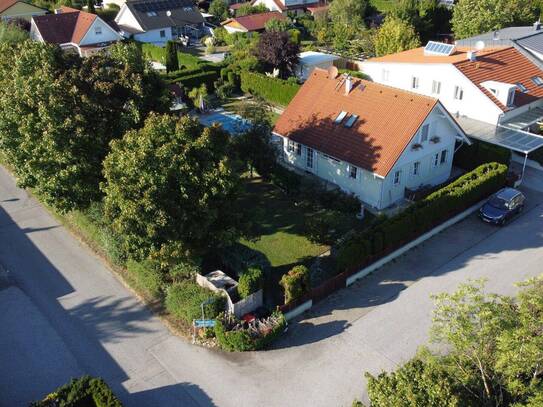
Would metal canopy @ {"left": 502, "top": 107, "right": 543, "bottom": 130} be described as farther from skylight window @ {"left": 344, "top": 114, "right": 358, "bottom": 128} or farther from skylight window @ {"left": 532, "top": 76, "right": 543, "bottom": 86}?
skylight window @ {"left": 344, "top": 114, "right": 358, "bottom": 128}

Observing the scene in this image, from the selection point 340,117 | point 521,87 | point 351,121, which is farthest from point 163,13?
point 521,87

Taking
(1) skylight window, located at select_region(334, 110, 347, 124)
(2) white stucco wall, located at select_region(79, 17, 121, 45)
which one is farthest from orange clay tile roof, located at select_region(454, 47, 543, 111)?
(2) white stucco wall, located at select_region(79, 17, 121, 45)

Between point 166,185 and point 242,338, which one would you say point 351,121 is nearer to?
point 166,185

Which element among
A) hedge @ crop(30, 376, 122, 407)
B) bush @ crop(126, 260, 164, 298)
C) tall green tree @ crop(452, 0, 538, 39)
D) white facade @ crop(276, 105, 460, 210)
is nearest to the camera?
hedge @ crop(30, 376, 122, 407)

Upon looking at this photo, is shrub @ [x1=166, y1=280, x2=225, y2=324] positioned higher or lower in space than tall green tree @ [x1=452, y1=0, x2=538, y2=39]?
lower

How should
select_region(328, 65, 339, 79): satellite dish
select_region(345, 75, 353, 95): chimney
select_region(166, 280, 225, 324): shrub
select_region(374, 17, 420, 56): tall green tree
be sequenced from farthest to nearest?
select_region(374, 17, 420, 56): tall green tree → select_region(328, 65, 339, 79): satellite dish → select_region(345, 75, 353, 95): chimney → select_region(166, 280, 225, 324): shrub

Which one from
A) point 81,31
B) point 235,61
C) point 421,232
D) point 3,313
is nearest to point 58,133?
point 3,313

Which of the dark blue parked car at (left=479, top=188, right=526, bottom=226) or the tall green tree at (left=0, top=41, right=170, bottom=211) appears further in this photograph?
the dark blue parked car at (left=479, top=188, right=526, bottom=226)

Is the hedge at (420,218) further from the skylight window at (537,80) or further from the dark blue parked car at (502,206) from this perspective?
the skylight window at (537,80)
